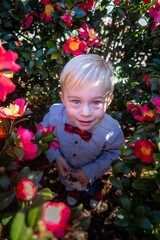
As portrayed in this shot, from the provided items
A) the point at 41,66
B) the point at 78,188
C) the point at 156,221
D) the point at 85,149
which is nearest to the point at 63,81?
the point at 41,66

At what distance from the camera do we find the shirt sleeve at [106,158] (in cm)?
121

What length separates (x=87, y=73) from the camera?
918mm

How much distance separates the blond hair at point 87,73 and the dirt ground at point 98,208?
2.56 ft

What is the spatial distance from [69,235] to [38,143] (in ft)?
1.30

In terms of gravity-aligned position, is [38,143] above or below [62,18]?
below

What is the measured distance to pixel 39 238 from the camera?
0.31 meters

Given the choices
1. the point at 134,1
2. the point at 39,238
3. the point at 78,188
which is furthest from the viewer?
the point at 78,188

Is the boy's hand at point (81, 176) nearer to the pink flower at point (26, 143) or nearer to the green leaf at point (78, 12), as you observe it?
the pink flower at point (26, 143)

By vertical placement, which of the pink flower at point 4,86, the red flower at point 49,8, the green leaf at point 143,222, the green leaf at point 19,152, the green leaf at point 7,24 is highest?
the red flower at point 49,8

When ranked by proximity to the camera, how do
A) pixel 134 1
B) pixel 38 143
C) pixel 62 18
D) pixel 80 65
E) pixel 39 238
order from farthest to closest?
1. pixel 134 1
2. pixel 62 18
3. pixel 80 65
4. pixel 38 143
5. pixel 39 238

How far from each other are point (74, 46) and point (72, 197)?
3.67 feet

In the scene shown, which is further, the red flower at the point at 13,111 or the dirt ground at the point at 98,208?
the dirt ground at the point at 98,208

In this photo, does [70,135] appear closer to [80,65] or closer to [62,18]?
[80,65]

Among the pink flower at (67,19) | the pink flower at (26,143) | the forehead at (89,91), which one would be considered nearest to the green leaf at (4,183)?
the pink flower at (26,143)
